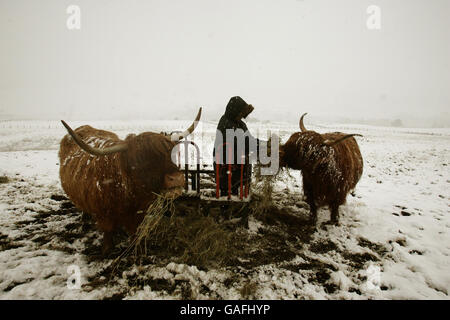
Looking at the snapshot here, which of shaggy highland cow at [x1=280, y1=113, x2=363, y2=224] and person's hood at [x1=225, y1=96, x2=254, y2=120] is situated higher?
person's hood at [x1=225, y1=96, x2=254, y2=120]

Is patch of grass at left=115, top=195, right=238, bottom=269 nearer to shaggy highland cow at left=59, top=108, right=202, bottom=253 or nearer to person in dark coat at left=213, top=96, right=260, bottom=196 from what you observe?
shaggy highland cow at left=59, top=108, right=202, bottom=253

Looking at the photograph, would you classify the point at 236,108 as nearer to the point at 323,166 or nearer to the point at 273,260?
the point at 323,166

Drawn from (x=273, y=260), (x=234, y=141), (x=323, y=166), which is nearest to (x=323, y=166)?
(x=323, y=166)

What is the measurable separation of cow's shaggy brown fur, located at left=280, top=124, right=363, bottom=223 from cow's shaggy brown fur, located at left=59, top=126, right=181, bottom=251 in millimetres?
2527

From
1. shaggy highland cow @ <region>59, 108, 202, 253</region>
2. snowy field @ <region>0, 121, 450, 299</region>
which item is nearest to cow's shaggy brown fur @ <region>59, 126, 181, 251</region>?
shaggy highland cow @ <region>59, 108, 202, 253</region>

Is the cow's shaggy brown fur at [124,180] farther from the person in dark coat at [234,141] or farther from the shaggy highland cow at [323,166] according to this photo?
the shaggy highland cow at [323,166]

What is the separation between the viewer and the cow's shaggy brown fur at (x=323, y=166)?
385 cm

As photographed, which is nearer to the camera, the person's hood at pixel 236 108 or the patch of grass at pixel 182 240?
the patch of grass at pixel 182 240

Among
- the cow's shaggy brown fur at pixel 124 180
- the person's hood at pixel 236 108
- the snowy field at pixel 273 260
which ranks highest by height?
the person's hood at pixel 236 108

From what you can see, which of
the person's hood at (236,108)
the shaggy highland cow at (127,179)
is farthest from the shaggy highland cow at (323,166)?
the shaggy highland cow at (127,179)

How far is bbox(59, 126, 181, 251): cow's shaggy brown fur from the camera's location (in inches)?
107

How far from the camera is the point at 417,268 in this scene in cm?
296
